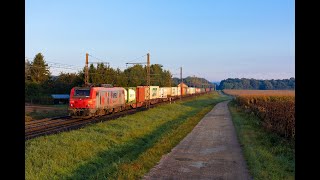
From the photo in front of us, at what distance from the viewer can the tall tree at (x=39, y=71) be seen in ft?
203

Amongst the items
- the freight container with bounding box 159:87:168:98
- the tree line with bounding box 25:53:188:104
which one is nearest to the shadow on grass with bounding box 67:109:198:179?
the tree line with bounding box 25:53:188:104

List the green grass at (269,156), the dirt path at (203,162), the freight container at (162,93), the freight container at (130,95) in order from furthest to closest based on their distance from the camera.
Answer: the freight container at (162,93) < the freight container at (130,95) < the green grass at (269,156) < the dirt path at (203,162)

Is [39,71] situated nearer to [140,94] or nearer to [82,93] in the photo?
[140,94]

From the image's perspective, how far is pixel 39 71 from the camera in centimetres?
6284

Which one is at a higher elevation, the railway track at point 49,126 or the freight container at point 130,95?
the freight container at point 130,95

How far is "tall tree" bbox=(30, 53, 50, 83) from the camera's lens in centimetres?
6188

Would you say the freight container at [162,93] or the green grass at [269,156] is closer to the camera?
the green grass at [269,156]

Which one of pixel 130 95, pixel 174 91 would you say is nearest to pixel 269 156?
pixel 130 95

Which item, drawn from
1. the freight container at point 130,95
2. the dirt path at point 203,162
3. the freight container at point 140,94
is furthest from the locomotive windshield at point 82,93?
the freight container at point 140,94

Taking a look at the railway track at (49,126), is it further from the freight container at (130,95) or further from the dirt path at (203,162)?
the freight container at (130,95)

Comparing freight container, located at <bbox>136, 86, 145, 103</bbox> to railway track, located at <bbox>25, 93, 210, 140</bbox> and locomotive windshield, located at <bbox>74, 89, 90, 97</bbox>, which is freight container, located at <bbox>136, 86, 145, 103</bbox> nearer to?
railway track, located at <bbox>25, 93, 210, 140</bbox>
